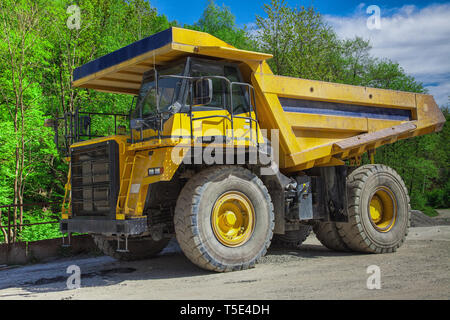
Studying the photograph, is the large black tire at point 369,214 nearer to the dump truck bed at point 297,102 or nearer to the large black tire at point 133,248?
the dump truck bed at point 297,102

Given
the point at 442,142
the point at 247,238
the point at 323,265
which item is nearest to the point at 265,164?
the point at 247,238

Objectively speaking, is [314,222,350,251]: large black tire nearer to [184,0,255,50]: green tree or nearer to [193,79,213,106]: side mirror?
[193,79,213,106]: side mirror

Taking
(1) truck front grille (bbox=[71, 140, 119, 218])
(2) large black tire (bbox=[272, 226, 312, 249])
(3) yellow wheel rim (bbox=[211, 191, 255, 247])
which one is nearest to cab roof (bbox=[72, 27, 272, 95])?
(1) truck front grille (bbox=[71, 140, 119, 218])

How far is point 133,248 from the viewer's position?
8453mm

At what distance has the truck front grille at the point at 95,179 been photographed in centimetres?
680

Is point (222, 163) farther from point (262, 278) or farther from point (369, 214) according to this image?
point (369, 214)

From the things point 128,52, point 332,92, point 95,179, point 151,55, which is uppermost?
point 128,52

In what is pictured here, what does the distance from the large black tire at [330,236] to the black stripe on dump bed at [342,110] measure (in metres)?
2.16

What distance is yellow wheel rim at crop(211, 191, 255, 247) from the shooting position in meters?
6.77

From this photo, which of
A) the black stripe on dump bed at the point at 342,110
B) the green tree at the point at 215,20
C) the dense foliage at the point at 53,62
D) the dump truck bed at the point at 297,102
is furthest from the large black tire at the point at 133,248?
the green tree at the point at 215,20

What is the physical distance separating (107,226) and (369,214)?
483 centimetres

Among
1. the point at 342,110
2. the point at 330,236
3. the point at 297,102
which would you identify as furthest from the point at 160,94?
the point at 330,236

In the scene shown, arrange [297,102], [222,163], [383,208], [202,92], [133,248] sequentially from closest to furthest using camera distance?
[202,92], [222,163], [297,102], [133,248], [383,208]

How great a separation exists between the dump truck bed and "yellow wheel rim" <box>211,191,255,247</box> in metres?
1.38
